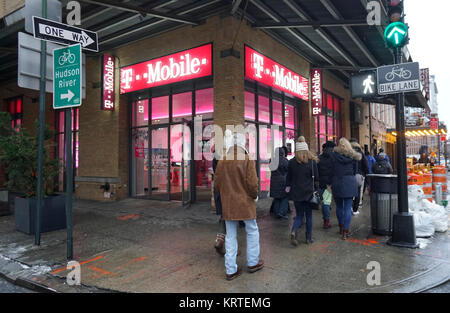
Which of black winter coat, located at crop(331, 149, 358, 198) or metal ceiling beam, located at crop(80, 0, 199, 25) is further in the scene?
metal ceiling beam, located at crop(80, 0, 199, 25)

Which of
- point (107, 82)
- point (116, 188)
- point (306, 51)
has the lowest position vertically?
point (116, 188)

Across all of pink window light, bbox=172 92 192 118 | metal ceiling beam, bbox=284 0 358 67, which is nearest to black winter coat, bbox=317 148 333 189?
metal ceiling beam, bbox=284 0 358 67

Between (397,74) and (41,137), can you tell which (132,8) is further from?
(397,74)

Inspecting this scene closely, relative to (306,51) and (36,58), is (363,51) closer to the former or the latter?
(306,51)

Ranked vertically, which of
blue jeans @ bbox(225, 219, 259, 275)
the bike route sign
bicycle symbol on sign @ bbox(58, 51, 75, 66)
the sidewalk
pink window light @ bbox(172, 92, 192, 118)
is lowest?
the sidewalk

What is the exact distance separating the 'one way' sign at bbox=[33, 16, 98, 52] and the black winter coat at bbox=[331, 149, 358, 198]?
4907 millimetres

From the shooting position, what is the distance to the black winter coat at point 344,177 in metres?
5.41

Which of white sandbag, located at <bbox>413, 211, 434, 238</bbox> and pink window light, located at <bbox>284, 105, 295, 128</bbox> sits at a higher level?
pink window light, located at <bbox>284, 105, 295, 128</bbox>

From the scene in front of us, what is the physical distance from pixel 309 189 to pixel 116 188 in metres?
7.72

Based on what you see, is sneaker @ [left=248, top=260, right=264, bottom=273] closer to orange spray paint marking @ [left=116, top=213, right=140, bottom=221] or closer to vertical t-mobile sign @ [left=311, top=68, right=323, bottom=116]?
orange spray paint marking @ [left=116, top=213, right=140, bottom=221]

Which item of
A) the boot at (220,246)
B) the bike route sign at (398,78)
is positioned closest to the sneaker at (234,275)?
the boot at (220,246)

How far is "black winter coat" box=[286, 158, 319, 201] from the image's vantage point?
508cm
